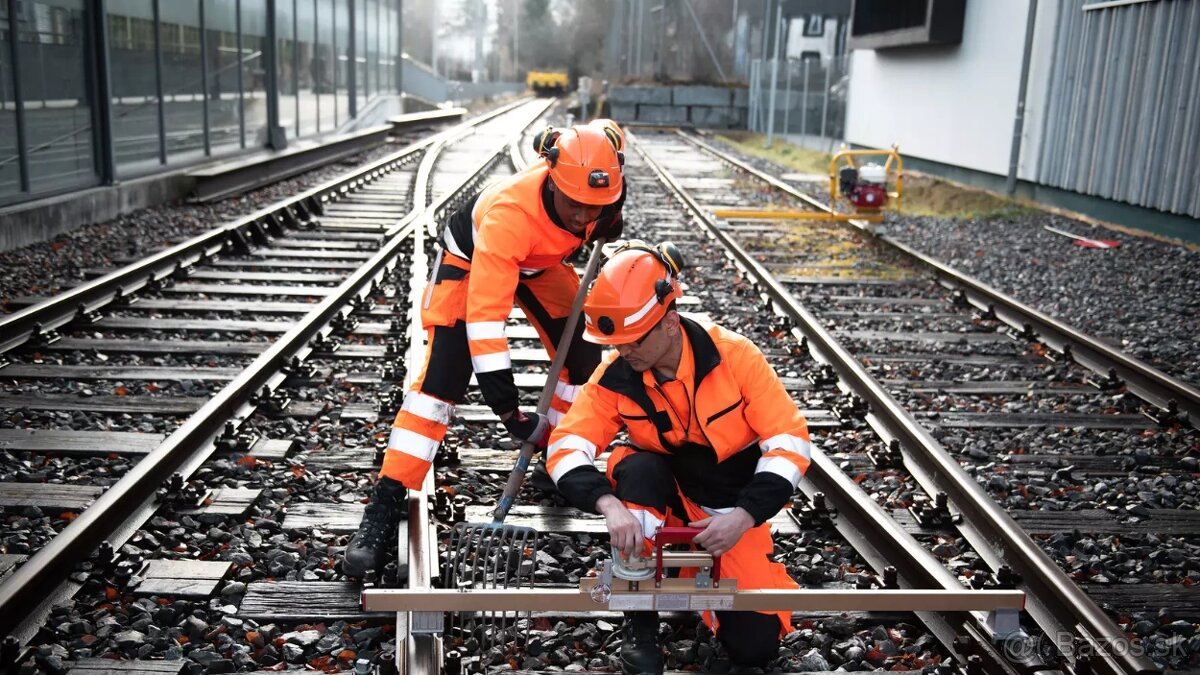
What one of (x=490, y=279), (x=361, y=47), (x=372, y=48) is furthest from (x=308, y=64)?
(x=490, y=279)

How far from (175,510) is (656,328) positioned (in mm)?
2357

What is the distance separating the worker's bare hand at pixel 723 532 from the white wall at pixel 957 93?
48.9ft

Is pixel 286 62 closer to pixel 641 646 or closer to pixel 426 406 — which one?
pixel 426 406

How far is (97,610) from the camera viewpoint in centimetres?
362

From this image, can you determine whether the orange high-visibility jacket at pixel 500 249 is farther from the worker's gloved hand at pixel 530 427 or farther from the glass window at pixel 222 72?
the glass window at pixel 222 72

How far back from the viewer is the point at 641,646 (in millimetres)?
3258

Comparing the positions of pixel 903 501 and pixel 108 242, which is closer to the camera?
pixel 903 501

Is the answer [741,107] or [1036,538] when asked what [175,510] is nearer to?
[1036,538]

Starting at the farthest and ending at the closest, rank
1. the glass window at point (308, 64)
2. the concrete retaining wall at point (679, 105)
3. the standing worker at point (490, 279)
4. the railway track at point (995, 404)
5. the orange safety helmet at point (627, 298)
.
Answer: the concrete retaining wall at point (679, 105), the glass window at point (308, 64), the railway track at point (995, 404), the standing worker at point (490, 279), the orange safety helmet at point (627, 298)

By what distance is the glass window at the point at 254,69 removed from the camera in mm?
19266

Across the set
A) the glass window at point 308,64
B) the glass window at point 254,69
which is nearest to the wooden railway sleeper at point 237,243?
the glass window at point 254,69

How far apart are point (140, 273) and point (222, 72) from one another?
1040cm

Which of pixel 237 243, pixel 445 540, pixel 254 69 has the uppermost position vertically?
pixel 254 69

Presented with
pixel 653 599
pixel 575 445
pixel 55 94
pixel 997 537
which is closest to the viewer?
pixel 653 599
